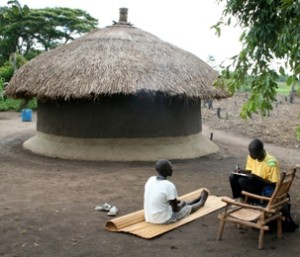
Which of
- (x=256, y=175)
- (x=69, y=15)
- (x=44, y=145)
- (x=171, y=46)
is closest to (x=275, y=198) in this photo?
(x=256, y=175)

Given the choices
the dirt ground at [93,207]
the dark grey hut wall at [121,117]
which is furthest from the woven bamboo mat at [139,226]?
the dark grey hut wall at [121,117]

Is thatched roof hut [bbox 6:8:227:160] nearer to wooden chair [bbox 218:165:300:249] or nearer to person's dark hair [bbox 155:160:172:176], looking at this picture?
person's dark hair [bbox 155:160:172:176]

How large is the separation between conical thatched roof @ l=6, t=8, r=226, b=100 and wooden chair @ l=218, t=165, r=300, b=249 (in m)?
5.29

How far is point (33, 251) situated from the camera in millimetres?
4965

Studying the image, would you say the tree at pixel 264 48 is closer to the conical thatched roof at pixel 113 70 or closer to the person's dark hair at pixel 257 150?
the person's dark hair at pixel 257 150

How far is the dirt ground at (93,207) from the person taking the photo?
5.09 metres

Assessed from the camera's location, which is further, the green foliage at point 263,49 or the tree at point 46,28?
the tree at point 46,28

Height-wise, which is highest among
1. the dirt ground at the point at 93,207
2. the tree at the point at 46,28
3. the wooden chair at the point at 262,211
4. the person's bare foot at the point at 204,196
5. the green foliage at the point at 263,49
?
the tree at the point at 46,28

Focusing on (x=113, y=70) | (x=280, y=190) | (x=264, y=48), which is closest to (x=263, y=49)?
(x=264, y=48)

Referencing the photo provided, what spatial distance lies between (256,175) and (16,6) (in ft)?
12.0

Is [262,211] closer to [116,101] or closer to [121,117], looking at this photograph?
[121,117]

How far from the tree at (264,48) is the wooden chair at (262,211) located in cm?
171

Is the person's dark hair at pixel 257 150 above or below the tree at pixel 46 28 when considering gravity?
below

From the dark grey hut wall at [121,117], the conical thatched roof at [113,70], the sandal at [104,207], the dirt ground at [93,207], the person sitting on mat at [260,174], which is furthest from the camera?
the dark grey hut wall at [121,117]
